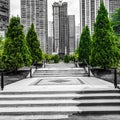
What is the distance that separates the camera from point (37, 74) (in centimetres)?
2028

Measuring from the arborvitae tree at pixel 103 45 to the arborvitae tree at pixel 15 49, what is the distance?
5727 mm

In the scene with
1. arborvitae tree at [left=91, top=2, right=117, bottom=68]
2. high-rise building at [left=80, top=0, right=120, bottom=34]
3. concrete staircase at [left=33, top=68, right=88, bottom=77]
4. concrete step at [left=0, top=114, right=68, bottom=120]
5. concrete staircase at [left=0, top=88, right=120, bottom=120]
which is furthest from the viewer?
high-rise building at [left=80, top=0, right=120, bottom=34]

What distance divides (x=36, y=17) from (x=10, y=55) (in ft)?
432

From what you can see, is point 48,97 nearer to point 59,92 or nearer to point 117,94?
point 59,92

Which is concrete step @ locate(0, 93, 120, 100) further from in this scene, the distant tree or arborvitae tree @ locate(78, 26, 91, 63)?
the distant tree

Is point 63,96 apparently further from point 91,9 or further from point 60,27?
point 60,27

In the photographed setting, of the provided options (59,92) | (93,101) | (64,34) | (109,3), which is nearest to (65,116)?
(93,101)

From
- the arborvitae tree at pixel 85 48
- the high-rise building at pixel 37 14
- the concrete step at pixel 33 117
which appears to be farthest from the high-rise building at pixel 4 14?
the concrete step at pixel 33 117

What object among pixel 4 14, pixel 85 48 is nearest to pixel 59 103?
pixel 85 48

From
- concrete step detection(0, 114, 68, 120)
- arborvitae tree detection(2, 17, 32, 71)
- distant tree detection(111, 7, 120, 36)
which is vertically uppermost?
distant tree detection(111, 7, 120, 36)

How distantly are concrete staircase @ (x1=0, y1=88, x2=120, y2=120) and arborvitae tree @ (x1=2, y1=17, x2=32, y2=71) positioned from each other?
9.74 m

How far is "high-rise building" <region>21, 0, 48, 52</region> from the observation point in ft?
481

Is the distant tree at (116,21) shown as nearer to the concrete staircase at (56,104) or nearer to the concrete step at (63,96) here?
the concrete staircase at (56,104)

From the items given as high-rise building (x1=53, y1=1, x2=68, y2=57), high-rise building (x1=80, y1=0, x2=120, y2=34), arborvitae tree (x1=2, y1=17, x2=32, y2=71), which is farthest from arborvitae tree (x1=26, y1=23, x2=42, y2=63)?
high-rise building (x1=53, y1=1, x2=68, y2=57)
